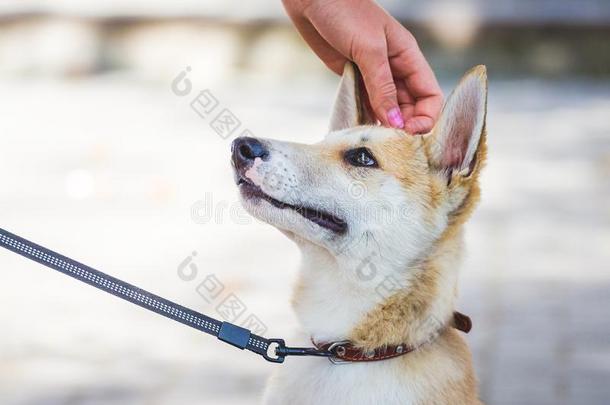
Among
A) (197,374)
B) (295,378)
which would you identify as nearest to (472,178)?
(295,378)

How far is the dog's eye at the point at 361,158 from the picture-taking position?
11.1ft

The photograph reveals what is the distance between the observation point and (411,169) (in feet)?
11.1

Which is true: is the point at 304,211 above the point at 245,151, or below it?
below

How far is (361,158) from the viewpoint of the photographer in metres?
3.41

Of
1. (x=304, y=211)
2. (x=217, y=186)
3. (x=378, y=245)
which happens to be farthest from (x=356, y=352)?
(x=217, y=186)

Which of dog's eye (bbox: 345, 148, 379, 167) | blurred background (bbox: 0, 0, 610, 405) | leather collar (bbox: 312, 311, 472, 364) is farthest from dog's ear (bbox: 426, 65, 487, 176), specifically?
blurred background (bbox: 0, 0, 610, 405)

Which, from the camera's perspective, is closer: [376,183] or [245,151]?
[245,151]

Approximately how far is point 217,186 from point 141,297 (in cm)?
392

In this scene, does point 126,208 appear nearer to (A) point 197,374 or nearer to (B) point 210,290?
(B) point 210,290

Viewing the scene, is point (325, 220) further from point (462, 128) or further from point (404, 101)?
point (404, 101)

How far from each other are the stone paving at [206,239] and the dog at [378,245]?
124 cm

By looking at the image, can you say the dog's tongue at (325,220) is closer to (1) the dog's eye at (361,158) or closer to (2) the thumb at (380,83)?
(1) the dog's eye at (361,158)

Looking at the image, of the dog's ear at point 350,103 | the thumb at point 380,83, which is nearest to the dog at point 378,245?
the thumb at point 380,83

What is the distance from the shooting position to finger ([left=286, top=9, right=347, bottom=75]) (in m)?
3.81
